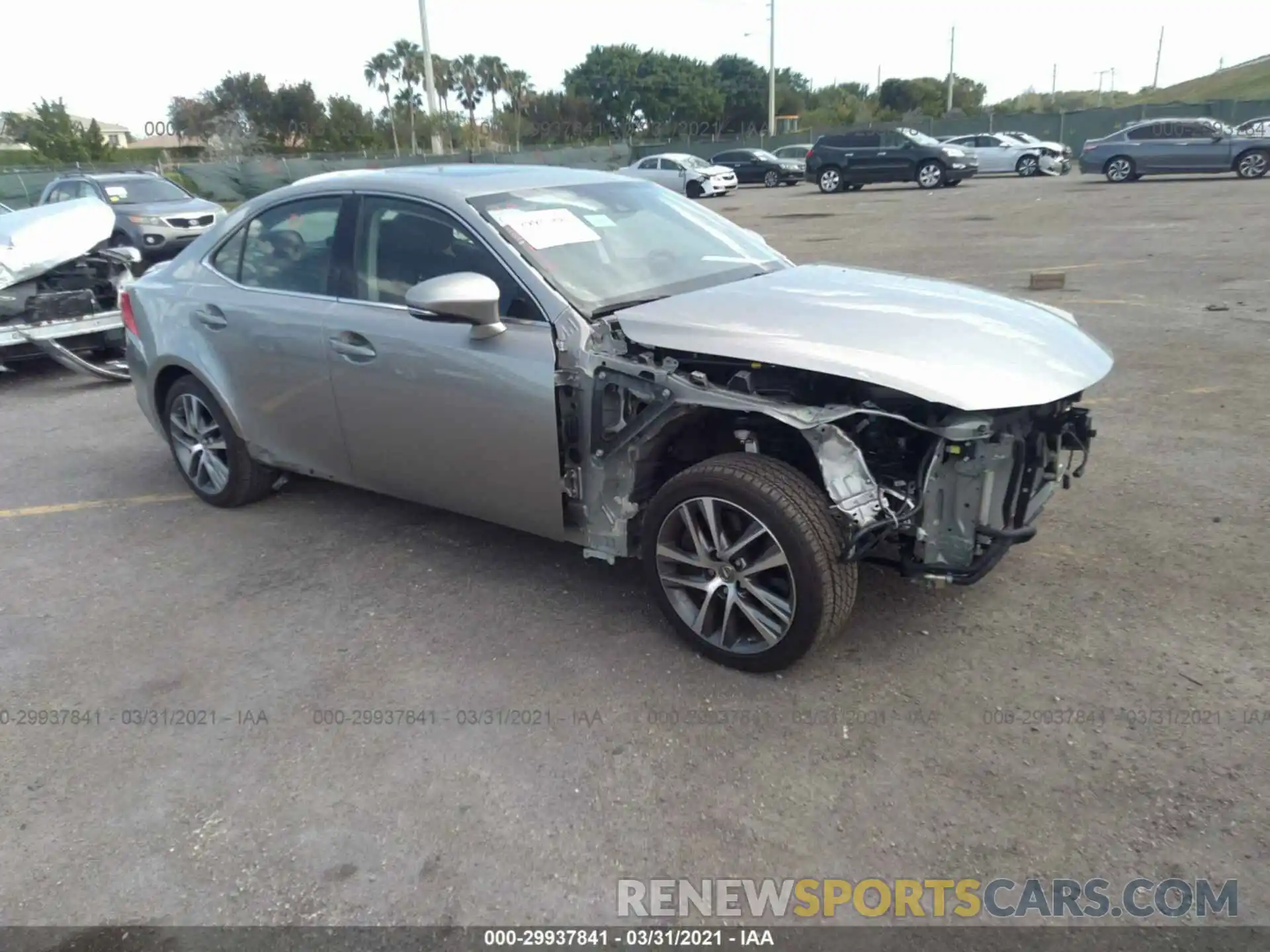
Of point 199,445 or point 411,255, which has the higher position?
point 411,255

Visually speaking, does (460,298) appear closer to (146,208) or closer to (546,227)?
(546,227)

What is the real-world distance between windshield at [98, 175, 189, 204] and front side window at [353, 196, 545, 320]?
14.4 meters

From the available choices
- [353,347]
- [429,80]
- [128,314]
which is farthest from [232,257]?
[429,80]

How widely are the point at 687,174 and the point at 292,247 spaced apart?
1028 inches

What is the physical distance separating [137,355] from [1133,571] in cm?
525

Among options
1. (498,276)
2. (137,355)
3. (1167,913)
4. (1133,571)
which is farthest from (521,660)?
Answer: (137,355)

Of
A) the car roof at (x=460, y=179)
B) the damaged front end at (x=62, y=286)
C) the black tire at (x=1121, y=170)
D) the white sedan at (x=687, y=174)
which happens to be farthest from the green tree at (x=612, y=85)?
the car roof at (x=460, y=179)

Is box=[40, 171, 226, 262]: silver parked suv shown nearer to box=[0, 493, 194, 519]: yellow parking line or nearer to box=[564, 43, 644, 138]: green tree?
box=[0, 493, 194, 519]: yellow parking line

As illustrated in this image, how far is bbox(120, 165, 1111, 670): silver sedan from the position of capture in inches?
124

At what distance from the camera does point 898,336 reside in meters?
3.18

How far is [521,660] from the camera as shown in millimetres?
3598

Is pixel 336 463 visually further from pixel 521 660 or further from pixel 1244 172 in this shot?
pixel 1244 172

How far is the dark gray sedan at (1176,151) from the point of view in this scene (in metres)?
23.4

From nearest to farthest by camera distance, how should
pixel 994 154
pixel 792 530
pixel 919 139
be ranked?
pixel 792 530 < pixel 919 139 < pixel 994 154
